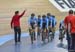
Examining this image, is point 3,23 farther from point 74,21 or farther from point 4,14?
point 74,21

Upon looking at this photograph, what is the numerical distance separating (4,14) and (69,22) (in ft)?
62.4

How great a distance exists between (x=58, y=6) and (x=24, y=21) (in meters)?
4.23

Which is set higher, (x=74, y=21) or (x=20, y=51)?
(x=74, y=21)

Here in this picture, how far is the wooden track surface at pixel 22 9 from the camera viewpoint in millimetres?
32688

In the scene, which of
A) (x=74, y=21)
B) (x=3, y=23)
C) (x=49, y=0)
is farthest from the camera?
(x=49, y=0)

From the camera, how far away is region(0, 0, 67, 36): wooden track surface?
32.7 m

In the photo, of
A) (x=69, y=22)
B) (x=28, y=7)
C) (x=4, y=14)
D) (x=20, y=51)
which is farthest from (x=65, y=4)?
(x=69, y=22)

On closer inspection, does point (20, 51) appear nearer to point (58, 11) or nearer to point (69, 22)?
point (69, 22)

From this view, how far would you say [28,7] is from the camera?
34.2m

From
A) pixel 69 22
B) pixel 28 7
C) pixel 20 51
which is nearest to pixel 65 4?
pixel 28 7

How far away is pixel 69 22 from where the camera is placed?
48.5ft

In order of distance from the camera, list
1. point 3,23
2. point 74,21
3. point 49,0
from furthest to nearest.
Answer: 1. point 49,0
2. point 3,23
3. point 74,21

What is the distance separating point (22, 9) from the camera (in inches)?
1332

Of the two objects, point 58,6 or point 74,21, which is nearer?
point 74,21
